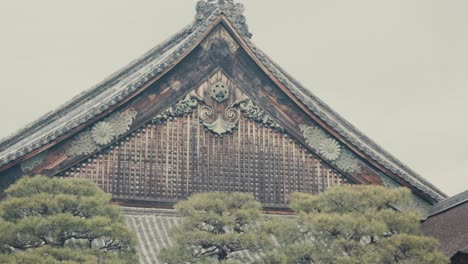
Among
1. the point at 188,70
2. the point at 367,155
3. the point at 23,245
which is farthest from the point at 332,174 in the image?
the point at 23,245

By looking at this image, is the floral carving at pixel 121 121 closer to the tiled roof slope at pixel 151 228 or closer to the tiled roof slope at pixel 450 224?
the tiled roof slope at pixel 151 228

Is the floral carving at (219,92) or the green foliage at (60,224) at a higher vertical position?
the floral carving at (219,92)

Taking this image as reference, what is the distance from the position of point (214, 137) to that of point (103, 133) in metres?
2.38

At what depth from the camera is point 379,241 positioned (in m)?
13.8

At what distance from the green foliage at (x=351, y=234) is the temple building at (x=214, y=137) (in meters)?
3.94

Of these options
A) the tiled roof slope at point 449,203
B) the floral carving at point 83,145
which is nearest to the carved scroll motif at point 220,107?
the floral carving at point 83,145

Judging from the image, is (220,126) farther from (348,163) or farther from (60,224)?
(60,224)

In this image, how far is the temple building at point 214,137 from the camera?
17.4m

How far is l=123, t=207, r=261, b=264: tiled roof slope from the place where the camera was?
16109mm

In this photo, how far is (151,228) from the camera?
1698 centimetres

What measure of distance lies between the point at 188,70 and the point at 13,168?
14.1 ft

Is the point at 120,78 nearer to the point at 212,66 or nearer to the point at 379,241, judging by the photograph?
the point at 212,66

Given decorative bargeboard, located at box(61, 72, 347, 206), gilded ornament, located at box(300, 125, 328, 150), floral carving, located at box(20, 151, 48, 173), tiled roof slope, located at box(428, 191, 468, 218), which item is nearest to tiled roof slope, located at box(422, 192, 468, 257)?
tiled roof slope, located at box(428, 191, 468, 218)

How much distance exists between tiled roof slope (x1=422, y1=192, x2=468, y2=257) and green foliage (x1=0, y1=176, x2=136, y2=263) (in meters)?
6.05
